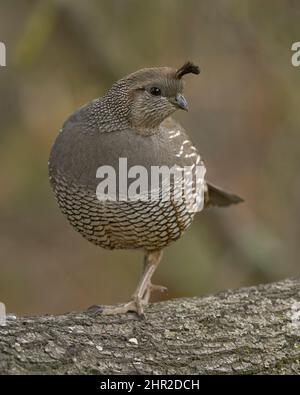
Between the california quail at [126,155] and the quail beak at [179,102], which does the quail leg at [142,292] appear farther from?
the quail beak at [179,102]

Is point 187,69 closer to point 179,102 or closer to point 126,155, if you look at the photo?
point 179,102

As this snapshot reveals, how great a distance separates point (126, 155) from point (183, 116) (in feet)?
9.56

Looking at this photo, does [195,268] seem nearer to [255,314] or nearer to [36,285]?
[36,285]

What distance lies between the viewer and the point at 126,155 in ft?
16.8

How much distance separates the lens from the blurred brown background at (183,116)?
6.64 m

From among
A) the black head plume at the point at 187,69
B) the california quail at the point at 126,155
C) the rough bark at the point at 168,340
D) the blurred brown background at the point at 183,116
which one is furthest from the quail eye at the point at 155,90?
the blurred brown background at the point at 183,116

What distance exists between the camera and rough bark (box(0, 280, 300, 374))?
430cm

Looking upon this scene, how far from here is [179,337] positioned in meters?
4.71

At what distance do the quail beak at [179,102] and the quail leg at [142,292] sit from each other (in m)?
0.91

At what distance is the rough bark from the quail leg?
0.06m

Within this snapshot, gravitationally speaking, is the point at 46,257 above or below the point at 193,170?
above

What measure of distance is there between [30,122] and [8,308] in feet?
5.42
